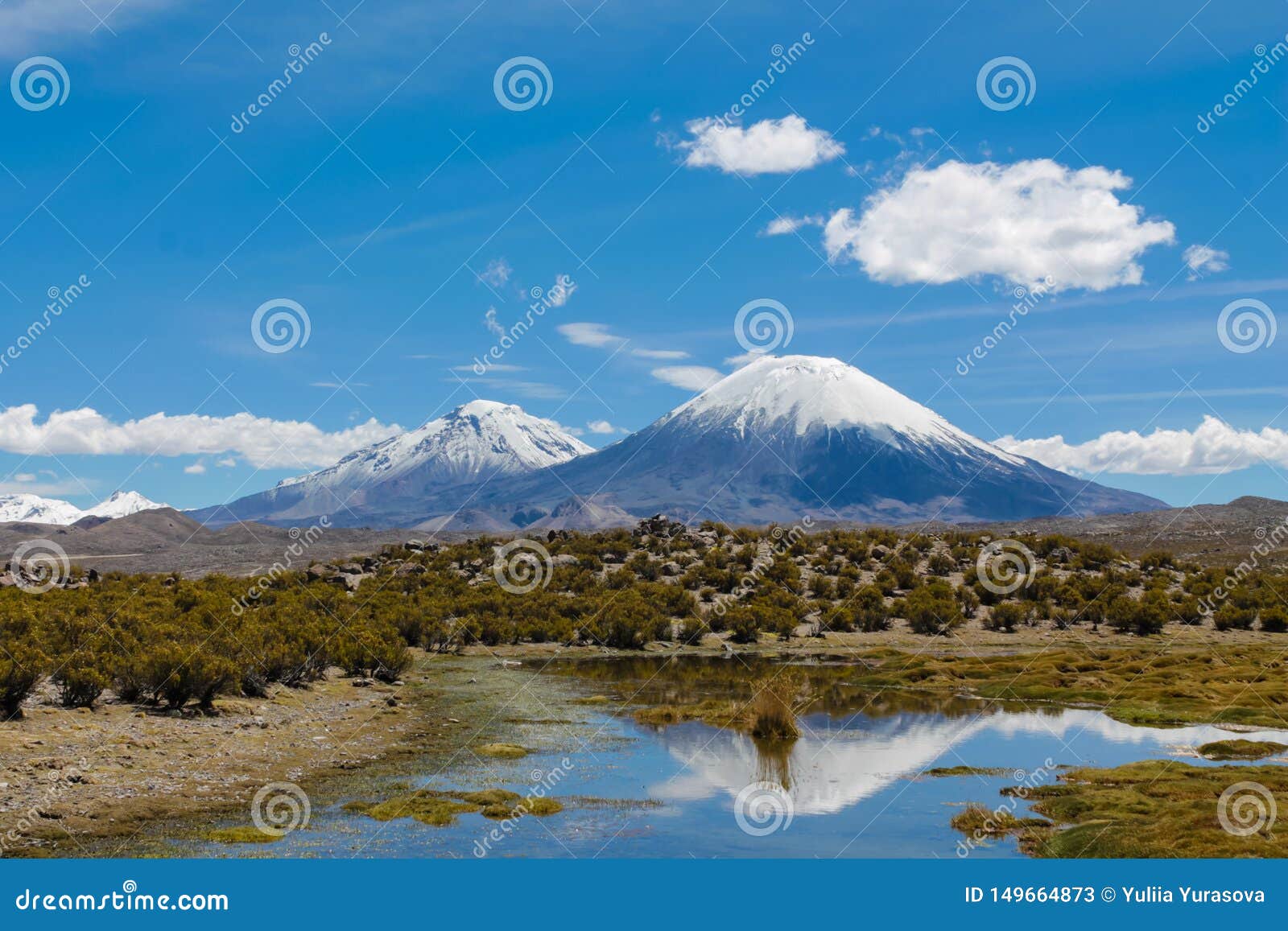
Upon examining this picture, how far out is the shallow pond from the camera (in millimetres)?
16516

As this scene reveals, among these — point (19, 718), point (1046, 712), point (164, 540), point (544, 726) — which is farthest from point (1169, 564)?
point (164, 540)

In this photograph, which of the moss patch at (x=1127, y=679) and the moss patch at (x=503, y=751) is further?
the moss patch at (x=1127, y=679)

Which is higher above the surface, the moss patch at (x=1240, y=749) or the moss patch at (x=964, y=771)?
the moss patch at (x=964, y=771)

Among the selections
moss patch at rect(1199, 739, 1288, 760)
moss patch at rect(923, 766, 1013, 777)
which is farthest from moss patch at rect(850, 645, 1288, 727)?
moss patch at rect(923, 766, 1013, 777)

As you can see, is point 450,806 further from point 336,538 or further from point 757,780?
point 336,538

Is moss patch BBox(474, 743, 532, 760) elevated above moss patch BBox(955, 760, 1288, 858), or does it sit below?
above

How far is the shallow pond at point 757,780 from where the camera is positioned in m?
16.5

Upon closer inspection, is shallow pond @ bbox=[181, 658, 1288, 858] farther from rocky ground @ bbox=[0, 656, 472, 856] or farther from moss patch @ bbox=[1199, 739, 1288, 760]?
rocky ground @ bbox=[0, 656, 472, 856]

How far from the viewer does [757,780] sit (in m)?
21.7

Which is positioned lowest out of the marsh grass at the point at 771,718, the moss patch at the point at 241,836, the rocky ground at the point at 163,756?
the marsh grass at the point at 771,718

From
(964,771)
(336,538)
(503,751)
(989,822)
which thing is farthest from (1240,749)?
(336,538)

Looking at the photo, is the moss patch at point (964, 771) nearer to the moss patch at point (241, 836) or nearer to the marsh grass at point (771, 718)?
the marsh grass at point (771, 718)

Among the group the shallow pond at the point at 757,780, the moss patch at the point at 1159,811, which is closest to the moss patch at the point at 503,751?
the shallow pond at the point at 757,780

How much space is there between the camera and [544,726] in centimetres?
2772
